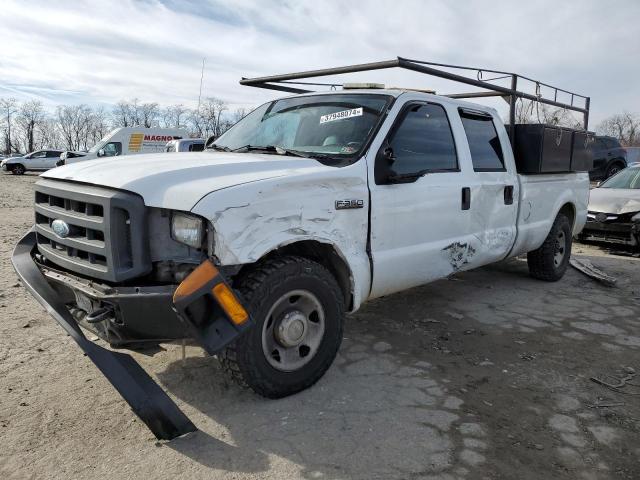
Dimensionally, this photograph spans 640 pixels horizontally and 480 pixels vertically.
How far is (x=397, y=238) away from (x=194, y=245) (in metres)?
1.64

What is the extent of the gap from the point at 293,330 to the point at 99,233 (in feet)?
4.03

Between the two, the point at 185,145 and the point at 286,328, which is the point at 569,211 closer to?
the point at 286,328

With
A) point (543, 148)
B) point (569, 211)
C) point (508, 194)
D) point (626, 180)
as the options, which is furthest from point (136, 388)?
point (626, 180)

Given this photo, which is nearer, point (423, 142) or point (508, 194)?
point (423, 142)

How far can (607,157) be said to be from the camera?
18891 mm

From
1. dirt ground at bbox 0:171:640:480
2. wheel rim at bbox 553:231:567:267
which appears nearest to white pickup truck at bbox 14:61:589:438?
dirt ground at bbox 0:171:640:480

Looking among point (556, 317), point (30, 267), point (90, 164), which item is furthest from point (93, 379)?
point (556, 317)

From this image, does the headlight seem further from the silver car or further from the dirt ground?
the silver car

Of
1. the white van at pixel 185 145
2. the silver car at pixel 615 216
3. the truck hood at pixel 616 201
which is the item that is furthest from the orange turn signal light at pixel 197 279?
the white van at pixel 185 145

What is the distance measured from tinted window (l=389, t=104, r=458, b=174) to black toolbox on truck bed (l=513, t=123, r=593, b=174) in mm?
1364

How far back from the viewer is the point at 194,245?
2.76m

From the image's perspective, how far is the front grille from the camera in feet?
8.99

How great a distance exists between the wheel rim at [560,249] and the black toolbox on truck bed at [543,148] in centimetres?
88

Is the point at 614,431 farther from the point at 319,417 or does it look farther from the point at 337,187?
the point at 337,187
